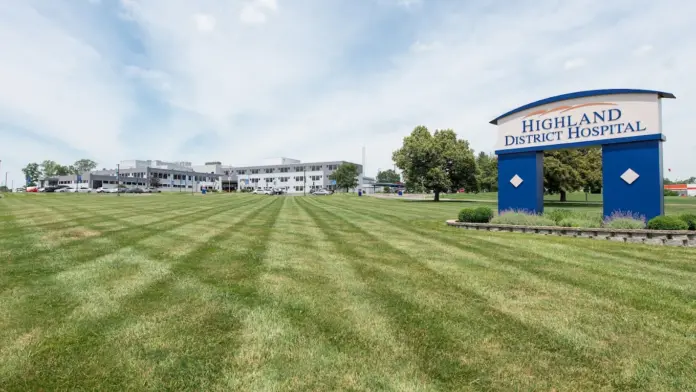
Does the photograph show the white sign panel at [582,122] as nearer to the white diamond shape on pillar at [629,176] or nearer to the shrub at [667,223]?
the white diamond shape on pillar at [629,176]

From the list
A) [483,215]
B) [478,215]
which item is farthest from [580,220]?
[478,215]

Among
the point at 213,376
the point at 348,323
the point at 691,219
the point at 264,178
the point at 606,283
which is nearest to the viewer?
the point at 213,376

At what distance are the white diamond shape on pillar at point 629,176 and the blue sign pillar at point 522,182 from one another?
9.41 ft

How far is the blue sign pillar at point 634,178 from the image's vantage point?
11984 mm

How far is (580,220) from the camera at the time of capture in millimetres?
13055

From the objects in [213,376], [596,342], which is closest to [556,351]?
[596,342]

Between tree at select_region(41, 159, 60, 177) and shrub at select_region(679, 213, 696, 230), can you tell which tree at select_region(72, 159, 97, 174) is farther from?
shrub at select_region(679, 213, 696, 230)

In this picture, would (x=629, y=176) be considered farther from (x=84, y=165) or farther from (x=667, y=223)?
(x=84, y=165)

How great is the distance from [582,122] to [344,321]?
44.7ft

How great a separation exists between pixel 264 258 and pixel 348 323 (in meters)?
4.25

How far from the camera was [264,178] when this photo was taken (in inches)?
5207

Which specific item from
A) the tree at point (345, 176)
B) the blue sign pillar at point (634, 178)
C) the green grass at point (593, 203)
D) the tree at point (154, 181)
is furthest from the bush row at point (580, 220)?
the tree at point (154, 181)

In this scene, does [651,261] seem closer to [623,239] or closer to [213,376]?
[623,239]

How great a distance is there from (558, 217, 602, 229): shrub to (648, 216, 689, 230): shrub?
1.72 metres
